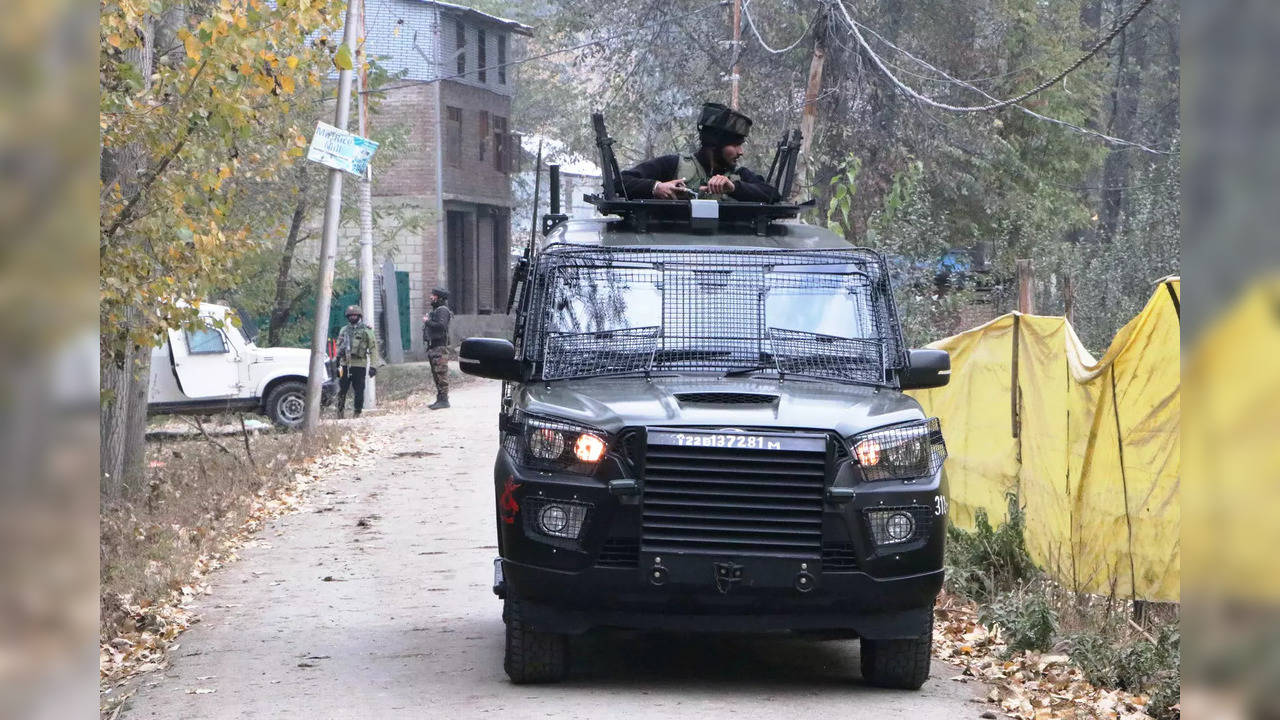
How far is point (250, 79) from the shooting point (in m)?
11.6

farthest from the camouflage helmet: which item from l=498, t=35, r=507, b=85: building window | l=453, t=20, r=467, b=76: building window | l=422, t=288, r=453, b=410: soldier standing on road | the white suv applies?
l=498, t=35, r=507, b=85: building window

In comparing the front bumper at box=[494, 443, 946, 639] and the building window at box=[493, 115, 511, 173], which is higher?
the building window at box=[493, 115, 511, 173]

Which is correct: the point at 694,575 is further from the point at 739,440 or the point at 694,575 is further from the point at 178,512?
the point at 178,512

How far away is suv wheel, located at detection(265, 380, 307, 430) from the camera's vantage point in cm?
2612

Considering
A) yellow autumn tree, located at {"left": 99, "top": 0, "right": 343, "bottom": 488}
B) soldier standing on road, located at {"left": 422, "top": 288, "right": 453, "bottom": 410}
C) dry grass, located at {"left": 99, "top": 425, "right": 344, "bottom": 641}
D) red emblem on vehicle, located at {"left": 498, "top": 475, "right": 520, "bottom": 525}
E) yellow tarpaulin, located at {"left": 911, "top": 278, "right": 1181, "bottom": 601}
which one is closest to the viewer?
red emblem on vehicle, located at {"left": 498, "top": 475, "right": 520, "bottom": 525}

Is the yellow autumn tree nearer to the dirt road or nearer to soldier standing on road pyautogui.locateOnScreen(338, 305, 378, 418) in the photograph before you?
the dirt road

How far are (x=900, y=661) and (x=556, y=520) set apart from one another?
1.81 metres

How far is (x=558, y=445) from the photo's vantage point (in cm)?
671

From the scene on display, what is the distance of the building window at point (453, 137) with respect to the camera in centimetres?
5197

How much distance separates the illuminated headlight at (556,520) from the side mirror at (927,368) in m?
1.96

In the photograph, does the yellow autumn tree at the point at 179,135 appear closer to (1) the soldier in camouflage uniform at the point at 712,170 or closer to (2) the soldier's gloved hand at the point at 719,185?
(1) the soldier in camouflage uniform at the point at 712,170

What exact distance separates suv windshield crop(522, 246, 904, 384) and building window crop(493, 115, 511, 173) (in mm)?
49472
